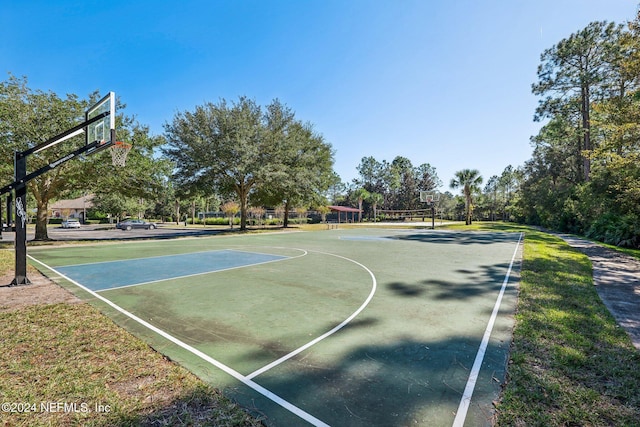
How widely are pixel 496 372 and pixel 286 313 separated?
10.8 ft

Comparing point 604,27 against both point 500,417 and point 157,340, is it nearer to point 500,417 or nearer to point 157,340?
point 500,417

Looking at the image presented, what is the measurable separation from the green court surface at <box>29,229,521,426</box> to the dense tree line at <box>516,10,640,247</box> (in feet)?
33.4

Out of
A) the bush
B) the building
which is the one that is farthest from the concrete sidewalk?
the building

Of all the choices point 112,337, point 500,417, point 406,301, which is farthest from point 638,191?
point 112,337

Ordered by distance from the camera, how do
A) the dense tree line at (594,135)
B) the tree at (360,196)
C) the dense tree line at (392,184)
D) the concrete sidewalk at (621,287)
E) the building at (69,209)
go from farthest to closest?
the dense tree line at (392,184)
the tree at (360,196)
the building at (69,209)
the dense tree line at (594,135)
the concrete sidewalk at (621,287)

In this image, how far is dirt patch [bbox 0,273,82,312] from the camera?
5.80 m

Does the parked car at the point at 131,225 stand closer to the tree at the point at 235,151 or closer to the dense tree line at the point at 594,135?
the tree at the point at 235,151

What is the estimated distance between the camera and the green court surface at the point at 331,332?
9.21 feet

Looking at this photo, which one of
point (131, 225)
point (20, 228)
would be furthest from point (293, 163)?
point (20, 228)

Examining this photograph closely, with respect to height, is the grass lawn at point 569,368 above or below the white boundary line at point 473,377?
above

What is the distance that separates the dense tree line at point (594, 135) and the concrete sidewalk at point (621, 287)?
5520mm

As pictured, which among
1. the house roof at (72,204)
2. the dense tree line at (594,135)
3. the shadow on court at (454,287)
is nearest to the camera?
the shadow on court at (454,287)

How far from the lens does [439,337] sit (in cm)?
431

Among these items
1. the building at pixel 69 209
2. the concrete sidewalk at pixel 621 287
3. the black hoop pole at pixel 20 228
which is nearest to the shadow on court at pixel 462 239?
the concrete sidewalk at pixel 621 287
